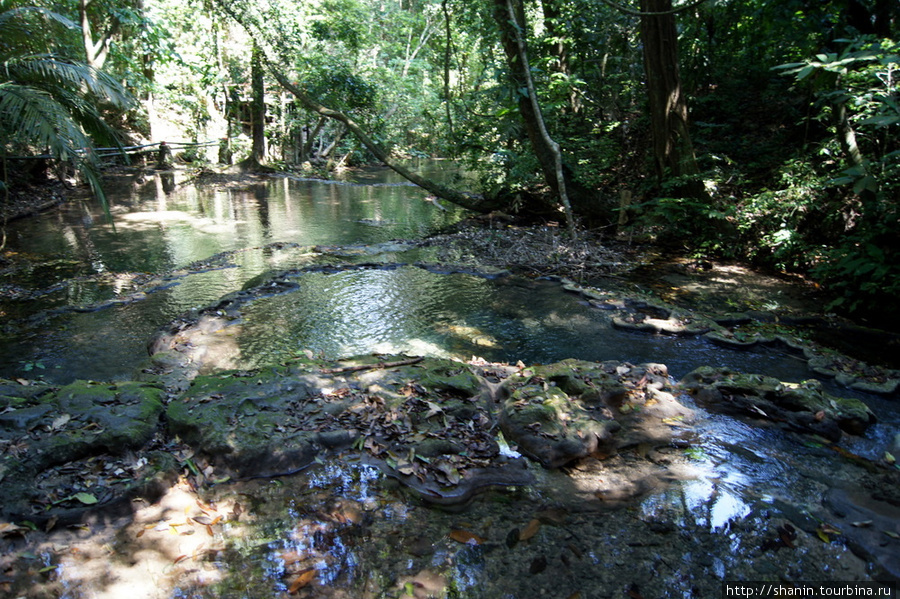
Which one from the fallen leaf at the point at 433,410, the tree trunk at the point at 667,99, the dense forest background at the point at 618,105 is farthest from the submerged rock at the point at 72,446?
the tree trunk at the point at 667,99

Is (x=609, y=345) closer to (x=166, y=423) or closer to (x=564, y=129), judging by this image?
(x=166, y=423)

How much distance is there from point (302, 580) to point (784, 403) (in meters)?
3.96

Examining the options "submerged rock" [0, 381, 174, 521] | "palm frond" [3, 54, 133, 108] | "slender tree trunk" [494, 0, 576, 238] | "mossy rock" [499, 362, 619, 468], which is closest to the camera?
"submerged rock" [0, 381, 174, 521]

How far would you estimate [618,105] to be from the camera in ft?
47.7

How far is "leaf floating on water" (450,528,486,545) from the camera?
3.04 meters

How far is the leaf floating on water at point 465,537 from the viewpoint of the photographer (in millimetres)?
3039

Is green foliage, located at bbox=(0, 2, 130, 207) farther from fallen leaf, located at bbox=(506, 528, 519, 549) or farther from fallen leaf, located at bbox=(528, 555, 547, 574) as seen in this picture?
fallen leaf, located at bbox=(528, 555, 547, 574)

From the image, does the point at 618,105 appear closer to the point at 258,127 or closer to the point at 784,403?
the point at 784,403

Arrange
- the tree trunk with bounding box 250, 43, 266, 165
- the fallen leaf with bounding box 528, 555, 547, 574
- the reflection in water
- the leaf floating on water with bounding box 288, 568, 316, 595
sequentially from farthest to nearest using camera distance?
the tree trunk with bounding box 250, 43, 266, 165, the reflection in water, the fallen leaf with bounding box 528, 555, 547, 574, the leaf floating on water with bounding box 288, 568, 316, 595

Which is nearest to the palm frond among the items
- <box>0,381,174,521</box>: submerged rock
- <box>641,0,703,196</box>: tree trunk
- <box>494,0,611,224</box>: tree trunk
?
<box>0,381,174,521</box>: submerged rock

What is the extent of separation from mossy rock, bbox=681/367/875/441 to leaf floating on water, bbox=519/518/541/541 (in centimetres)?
224

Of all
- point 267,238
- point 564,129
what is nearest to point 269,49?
point 267,238

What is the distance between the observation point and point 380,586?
8.88 feet

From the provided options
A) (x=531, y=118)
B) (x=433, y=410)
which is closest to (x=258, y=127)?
(x=531, y=118)
